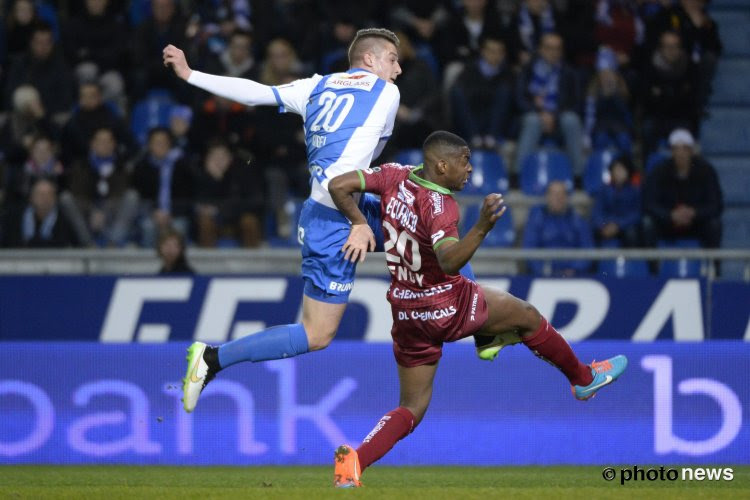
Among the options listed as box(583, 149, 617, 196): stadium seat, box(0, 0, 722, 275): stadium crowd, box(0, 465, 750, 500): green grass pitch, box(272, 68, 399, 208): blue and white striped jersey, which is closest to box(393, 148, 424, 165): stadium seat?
box(0, 0, 722, 275): stadium crowd

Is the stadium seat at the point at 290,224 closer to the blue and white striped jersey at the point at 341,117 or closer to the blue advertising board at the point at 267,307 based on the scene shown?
the blue advertising board at the point at 267,307

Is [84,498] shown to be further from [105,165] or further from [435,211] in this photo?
[105,165]

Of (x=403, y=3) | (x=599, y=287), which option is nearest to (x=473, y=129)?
(x=403, y=3)

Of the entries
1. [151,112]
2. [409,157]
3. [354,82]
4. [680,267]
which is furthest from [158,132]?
[354,82]

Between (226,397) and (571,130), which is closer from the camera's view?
(226,397)

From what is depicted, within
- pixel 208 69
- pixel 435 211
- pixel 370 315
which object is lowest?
pixel 370 315

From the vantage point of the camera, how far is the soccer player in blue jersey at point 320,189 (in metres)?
7.44

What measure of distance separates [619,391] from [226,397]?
2.79 meters

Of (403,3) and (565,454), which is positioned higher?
(403,3)

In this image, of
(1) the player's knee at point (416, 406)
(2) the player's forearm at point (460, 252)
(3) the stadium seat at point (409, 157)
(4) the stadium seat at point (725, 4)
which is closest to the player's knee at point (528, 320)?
(1) the player's knee at point (416, 406)

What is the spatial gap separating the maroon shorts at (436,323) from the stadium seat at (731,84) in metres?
9.94

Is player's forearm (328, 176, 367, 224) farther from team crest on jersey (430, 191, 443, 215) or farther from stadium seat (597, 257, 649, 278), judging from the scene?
stadium seat (597, 257, 649, 278)

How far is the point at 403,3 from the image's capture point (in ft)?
49.8

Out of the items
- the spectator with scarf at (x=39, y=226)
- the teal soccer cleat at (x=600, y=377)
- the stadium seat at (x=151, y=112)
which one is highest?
the teal soccer cleat at (x=600, y=377)
